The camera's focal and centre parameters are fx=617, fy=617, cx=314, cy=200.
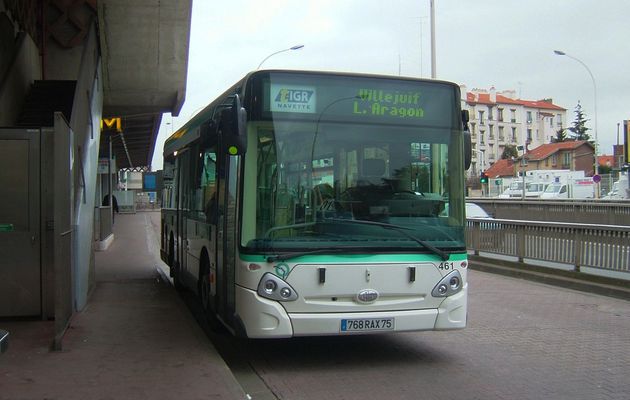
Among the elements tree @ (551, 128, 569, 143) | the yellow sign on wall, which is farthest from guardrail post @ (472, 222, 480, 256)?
tree @ (551, 128, 569, 143)

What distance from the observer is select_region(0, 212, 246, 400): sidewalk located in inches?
207

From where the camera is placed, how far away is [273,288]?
6016mm

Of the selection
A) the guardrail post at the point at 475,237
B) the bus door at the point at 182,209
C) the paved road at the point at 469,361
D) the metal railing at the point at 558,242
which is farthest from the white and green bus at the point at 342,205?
the guardrail post at the point at 475,237

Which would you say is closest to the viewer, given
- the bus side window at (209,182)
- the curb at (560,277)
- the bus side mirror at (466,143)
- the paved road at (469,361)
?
the paved road at (469,361)

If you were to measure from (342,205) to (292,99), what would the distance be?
119cm

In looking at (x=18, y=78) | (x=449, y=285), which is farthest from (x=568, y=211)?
(x=18, y=78)

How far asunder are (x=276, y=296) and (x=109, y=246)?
1630 cm

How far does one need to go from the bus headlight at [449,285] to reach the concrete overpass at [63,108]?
3885 millimetres

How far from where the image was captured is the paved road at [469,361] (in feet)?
18.6

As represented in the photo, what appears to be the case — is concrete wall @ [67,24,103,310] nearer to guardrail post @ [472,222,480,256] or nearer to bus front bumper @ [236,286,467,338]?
bus front bumper @ [236,286,467,338]

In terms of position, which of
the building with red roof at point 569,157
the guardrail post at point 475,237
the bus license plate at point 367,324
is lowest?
the bus license plate at point 367,324

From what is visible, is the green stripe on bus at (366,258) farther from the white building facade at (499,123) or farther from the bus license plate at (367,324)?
the white building facade at (499,123)

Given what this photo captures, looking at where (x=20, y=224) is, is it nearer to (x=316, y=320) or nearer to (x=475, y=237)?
(x=316, y=320)

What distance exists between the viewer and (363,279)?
6219mm
